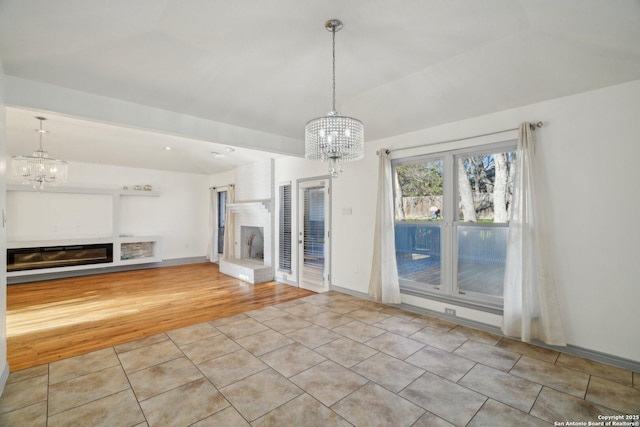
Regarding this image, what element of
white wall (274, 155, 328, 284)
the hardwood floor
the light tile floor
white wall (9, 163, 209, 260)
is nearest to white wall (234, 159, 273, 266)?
white wall (274, 155, 328, 284)

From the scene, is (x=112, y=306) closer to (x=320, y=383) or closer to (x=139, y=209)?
(x=139, y=209)

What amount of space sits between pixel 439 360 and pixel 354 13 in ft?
10.1

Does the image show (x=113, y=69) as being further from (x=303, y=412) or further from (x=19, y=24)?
(x=303, y=412)

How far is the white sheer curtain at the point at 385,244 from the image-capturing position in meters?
4.22

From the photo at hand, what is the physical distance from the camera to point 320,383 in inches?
93.8

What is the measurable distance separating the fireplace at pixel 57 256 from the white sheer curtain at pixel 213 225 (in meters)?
2.48

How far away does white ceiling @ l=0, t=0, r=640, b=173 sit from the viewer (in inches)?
79.7

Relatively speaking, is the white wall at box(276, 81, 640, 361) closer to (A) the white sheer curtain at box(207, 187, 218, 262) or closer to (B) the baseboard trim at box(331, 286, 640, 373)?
(B) the baseboard trim at box(331, 286, 640, 373)

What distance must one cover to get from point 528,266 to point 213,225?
7825mm

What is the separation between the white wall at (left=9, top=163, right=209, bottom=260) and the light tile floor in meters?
5.38

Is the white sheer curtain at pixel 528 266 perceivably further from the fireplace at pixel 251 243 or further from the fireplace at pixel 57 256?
the fireplace at pixel 57 256

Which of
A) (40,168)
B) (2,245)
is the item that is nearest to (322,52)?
(2,245)

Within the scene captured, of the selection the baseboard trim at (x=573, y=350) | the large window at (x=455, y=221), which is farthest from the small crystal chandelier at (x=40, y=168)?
the baseboard trim at (x=573, y=350)

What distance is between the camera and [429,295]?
3986 millimetres
